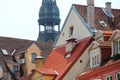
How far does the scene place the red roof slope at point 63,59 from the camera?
6016cm

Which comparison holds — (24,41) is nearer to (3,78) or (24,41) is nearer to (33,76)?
(3,78)

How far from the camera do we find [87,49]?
6062 cm

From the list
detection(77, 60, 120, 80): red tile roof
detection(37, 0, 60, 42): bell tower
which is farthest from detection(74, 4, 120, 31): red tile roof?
detection(37, 0, 60, 42): bell tower

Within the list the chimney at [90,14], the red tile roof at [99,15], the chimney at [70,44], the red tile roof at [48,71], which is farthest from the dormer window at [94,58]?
the red tile roof at [48,71]

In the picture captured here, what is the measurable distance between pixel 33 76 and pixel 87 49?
795 cm

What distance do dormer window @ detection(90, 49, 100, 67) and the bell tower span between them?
61400 millimetres

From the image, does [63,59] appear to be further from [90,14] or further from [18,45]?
[18,45]

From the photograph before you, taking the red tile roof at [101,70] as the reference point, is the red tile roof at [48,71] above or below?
below

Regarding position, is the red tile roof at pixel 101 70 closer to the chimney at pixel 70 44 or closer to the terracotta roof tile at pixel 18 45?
the chimney at pixel 70 44

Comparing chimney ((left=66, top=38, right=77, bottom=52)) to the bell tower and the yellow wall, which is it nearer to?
the yellow wall

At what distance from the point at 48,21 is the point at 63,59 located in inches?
2296

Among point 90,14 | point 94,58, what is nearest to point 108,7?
point 90,14

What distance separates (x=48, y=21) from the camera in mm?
121500

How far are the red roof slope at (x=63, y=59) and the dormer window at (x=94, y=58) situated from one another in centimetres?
344
